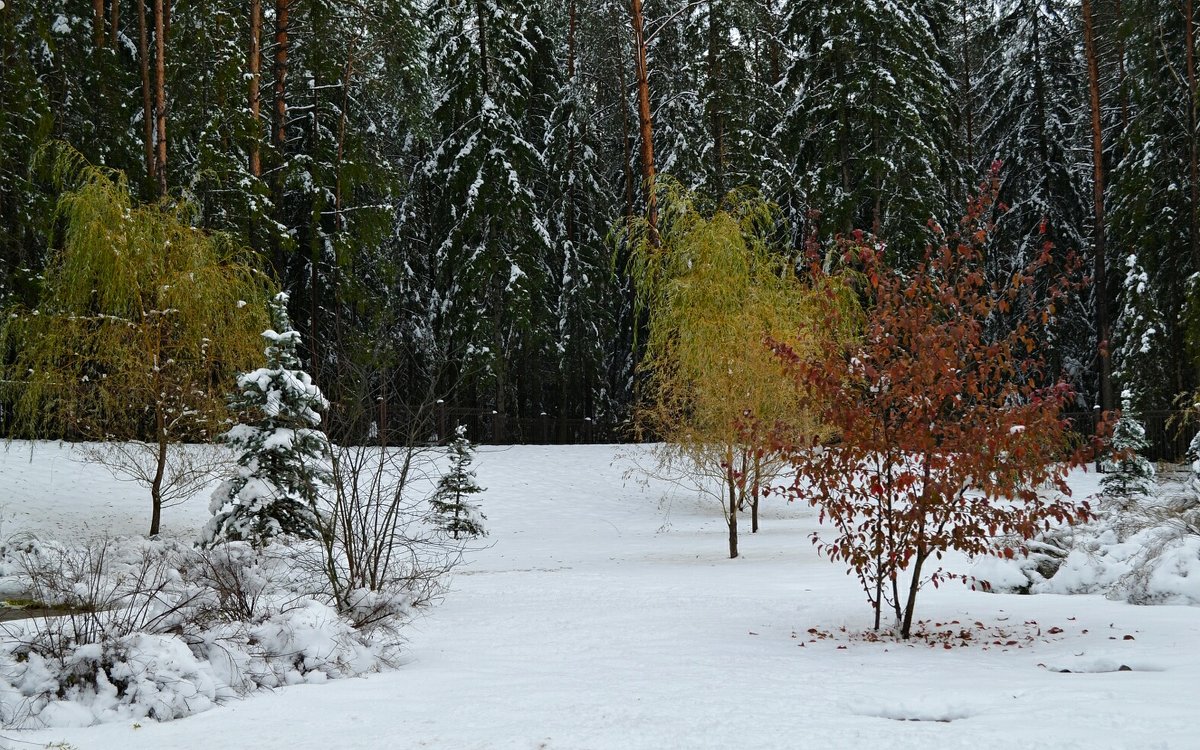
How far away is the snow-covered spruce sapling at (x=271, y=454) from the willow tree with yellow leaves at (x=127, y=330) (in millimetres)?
2072

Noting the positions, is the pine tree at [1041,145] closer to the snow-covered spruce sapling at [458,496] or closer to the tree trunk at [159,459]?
the snow-covered spruce sapling at [458,496]

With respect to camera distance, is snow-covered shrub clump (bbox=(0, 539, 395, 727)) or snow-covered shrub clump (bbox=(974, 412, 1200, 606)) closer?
snow-covered shrub clump (bbox=(0, 539, 395, 727))

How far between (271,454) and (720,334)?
705 cm

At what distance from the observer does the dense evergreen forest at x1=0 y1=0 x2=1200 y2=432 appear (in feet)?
60.3

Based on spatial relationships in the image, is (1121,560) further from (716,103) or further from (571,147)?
(571,147)

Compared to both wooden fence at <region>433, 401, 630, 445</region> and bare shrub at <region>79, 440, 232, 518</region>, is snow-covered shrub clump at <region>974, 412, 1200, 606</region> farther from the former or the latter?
wooden fence at <region>433, 401, 630, 445</region>

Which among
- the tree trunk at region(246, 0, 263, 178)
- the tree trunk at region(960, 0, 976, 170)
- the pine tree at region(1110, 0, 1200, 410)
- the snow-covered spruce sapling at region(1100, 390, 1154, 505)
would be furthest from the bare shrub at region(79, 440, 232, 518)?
the tree trunk at region(960, 0, 976, 170)

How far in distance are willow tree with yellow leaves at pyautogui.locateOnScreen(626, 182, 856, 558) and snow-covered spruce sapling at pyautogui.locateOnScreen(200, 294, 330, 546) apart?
232 inches

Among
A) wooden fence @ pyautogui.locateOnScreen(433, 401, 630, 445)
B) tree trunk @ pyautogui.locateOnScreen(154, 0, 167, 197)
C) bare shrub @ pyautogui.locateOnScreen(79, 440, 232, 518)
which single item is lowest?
bare shrub @ pyautogui.locateOnScreen(79, 440, 232, 518)

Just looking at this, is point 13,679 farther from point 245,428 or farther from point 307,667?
point 245,428

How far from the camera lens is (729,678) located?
Answer: 247 inches

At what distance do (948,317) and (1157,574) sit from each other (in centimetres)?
328

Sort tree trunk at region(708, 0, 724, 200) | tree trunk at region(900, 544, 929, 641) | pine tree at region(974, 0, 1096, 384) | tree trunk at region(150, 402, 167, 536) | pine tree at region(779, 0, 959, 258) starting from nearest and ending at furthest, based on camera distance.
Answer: tree trunk at region(900, 544, 929, 641) < tree trunk at region(150, 402, 167, 536) < pine tree at region(779, 0, 959, 258) < tree trunk at region(708, 0, 724, 200) < pine tree at region(974, 0, 1096, 384)

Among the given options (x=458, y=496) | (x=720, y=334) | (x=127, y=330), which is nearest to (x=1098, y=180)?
(x=720, y=334)
